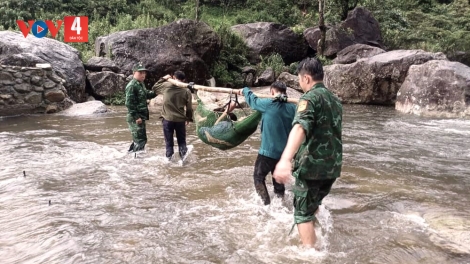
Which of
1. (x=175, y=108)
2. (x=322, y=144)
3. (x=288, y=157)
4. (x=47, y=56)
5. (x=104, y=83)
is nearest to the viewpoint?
(x=288, y=157)

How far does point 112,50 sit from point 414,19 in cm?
1820

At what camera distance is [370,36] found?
66.6 feet

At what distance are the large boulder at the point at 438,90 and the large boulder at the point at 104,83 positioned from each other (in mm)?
9522

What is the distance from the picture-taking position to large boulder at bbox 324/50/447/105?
13.8m

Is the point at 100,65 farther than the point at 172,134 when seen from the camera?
Yes

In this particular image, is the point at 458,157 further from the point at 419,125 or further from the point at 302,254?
the point at 302,254

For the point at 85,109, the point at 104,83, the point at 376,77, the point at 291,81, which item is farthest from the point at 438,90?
the point at 104,83

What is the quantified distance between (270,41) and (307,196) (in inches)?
666

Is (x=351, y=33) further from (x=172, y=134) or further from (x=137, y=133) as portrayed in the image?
(x=137, y=133)

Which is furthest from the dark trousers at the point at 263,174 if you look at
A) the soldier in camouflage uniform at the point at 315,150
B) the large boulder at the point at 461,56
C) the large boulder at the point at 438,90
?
the large boulder at the point at 461,56

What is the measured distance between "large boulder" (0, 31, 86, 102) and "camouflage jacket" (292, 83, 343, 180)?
1046 cm

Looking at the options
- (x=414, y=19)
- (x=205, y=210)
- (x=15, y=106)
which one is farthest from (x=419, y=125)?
(x=414, y=19)

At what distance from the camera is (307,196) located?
3.34 metres

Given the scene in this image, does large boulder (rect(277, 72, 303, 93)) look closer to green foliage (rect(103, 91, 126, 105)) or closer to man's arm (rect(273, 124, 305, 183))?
green foliage (rect(103, 91, 126, 105))
